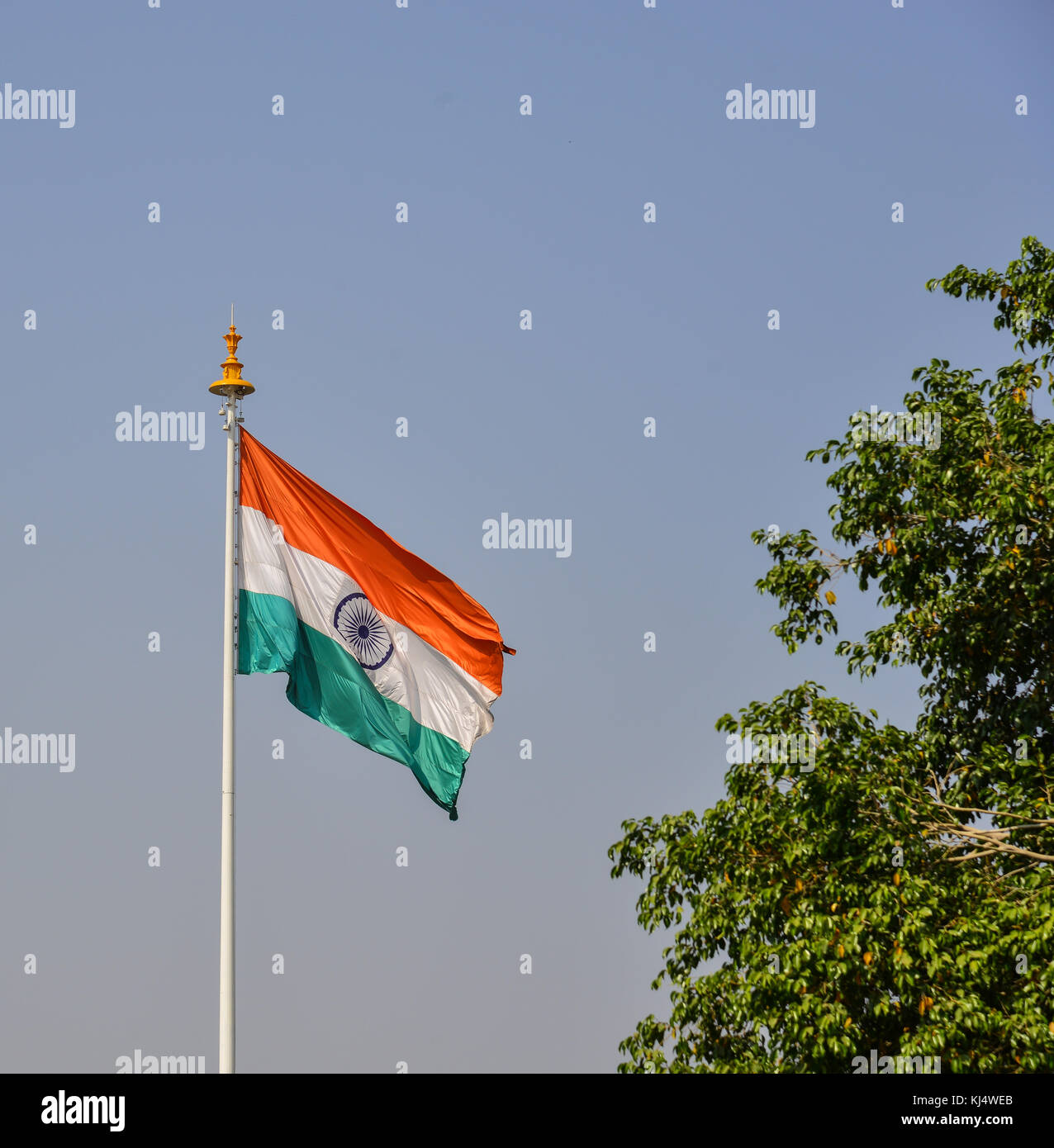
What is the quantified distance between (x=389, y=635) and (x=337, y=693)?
2.93ft

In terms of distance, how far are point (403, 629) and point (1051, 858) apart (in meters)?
7.28

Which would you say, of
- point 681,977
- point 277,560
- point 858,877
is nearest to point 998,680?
point 858,877

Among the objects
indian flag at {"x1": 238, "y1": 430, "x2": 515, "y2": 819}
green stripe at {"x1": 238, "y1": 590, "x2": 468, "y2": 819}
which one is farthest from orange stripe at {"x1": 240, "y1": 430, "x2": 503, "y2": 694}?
green stripe at {"x1": 238, "y1": 590, "x2": 468, "y2": 819}

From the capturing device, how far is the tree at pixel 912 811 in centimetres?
1390

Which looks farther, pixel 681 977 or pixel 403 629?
pixel 681 977

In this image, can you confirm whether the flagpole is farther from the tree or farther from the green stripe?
the tree

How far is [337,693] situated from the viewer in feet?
45.0

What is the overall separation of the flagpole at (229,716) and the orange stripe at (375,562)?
0.85 feet

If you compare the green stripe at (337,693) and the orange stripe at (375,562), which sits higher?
the orange stripe at (375,562)

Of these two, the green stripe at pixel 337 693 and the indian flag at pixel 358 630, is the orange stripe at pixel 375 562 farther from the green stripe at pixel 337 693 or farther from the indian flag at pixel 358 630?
the green stripe at pixel 337 693

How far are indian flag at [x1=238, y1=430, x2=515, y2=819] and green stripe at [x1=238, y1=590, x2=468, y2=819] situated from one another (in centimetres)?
1

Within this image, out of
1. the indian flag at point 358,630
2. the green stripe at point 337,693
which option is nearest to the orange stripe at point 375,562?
the indian flag at point 358,630
